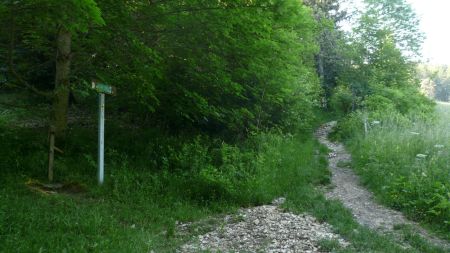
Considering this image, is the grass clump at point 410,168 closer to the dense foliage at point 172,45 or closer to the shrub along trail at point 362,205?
the shrub along trail at point 362,205

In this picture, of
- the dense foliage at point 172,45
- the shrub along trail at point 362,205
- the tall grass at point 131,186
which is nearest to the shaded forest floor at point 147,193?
the tall grass at point 131,186

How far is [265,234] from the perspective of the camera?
6875 mm

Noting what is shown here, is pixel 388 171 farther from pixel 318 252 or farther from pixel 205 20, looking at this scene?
pixel 205 20

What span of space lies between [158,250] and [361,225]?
4.13 meters

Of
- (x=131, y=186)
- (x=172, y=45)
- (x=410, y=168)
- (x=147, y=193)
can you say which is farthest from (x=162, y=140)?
(x=410, y=168)

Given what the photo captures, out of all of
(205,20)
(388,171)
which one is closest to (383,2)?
(388,171)

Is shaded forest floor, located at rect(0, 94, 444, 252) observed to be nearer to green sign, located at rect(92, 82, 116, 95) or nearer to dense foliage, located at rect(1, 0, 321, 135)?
dense foliage, located at rect(1, 0, 321, 135)

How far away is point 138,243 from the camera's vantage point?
232 inches

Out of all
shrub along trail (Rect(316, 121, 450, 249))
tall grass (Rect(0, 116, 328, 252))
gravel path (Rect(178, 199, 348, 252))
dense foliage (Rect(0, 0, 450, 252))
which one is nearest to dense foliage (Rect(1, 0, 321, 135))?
dense foliage (Rect(0, 0, 450, 252))

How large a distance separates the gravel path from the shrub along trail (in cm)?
123

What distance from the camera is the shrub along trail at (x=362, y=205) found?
755cm

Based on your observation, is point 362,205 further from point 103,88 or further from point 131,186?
point 103,88

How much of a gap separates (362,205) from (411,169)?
213 centimetres

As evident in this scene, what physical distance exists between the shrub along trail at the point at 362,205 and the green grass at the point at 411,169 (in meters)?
0.26
